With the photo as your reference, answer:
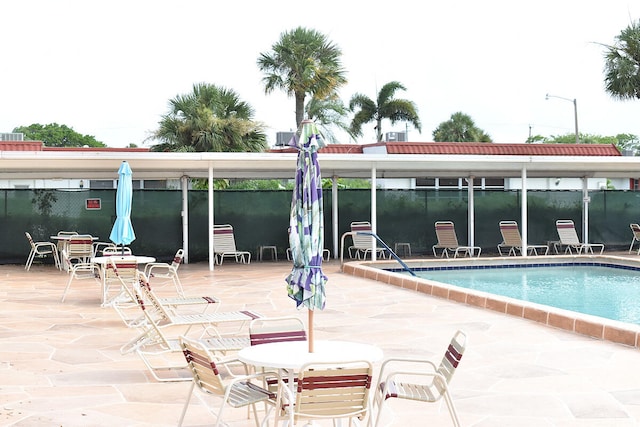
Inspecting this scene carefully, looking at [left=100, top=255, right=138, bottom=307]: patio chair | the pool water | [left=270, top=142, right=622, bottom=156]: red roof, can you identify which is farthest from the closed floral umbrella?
[left=270, top=142, right=622, bottom=156]: red roof

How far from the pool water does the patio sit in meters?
2.12

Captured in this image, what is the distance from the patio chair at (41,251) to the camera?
52.6 feet

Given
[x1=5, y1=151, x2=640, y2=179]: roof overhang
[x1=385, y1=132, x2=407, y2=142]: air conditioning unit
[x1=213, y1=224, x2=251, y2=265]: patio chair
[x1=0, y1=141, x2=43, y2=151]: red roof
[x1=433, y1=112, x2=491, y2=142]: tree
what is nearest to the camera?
[x1=5, y1=151, x2=640, y2=179]: roof overhang

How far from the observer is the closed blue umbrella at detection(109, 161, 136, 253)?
40.2ft

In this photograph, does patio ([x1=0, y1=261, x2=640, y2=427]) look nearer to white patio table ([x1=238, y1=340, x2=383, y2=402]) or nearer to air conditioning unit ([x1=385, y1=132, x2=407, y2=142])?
white patio table ([x1=238, y1=340, x2=383, y2=402])

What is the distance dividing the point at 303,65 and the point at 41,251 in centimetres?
1405

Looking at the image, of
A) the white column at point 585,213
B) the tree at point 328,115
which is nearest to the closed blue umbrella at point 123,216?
the white column at point 585,213

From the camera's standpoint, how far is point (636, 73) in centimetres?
2494

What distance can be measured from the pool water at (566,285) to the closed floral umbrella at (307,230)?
6.26 meters

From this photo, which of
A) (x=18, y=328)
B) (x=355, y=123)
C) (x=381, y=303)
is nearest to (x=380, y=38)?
(x=355, y=123)

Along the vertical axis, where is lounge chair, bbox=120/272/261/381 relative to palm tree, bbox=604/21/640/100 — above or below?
below

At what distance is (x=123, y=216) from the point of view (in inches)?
489

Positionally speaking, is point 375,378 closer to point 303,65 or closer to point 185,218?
point 185,218

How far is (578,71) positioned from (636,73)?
16.2m
